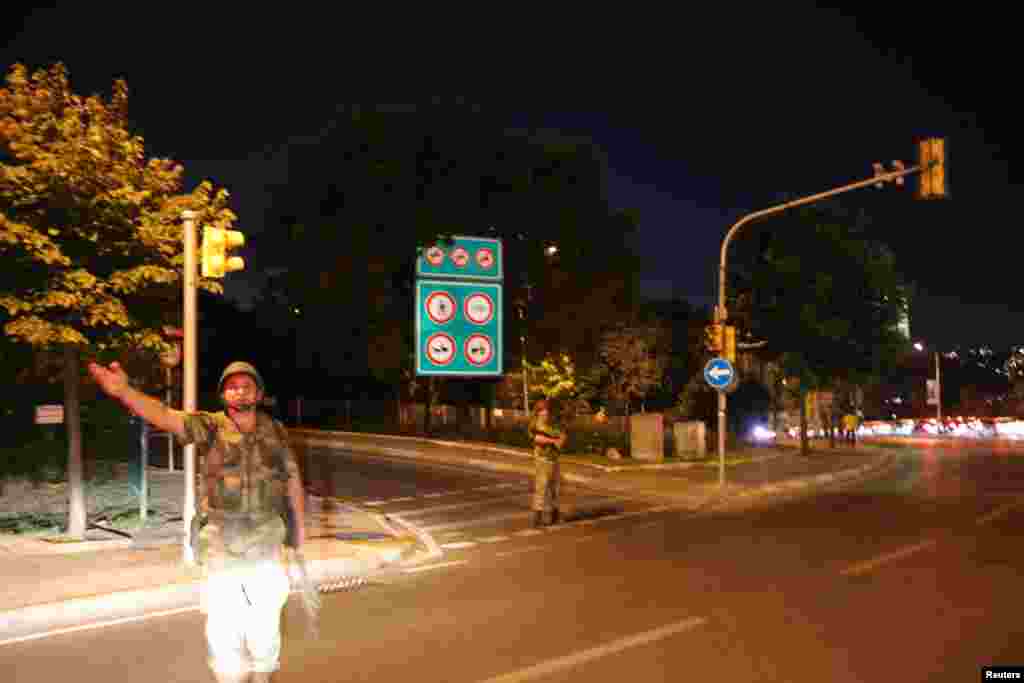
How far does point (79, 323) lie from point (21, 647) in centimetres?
536

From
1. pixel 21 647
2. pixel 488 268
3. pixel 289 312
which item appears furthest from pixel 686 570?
pixel 289 312

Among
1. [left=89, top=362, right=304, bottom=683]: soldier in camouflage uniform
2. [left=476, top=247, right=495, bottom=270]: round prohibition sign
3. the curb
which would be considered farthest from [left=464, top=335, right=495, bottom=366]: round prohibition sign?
[left=89, top=362, right=304, bottom=683]: soldier in camouflage uniform

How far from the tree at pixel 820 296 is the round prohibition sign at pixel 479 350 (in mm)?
18300

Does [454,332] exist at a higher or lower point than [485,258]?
lower

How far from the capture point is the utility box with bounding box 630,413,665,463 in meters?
26.7

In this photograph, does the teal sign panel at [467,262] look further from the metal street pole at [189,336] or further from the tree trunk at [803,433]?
the tree trunk at [803,433]

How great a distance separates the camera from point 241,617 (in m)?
4.98

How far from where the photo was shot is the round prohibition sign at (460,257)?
17.5m

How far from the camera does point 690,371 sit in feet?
149

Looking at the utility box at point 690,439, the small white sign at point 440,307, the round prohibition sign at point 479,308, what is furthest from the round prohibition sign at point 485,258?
the utility box at point 690,439

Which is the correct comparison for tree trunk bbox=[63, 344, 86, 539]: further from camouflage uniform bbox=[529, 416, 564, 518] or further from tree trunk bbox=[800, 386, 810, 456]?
tree trunk bbox=[800, 386, 810, 456]

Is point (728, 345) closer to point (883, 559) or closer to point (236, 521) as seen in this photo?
point (883, 559)

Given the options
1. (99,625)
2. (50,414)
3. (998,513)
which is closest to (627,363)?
(998,513)

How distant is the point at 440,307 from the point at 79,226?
6638 mm
